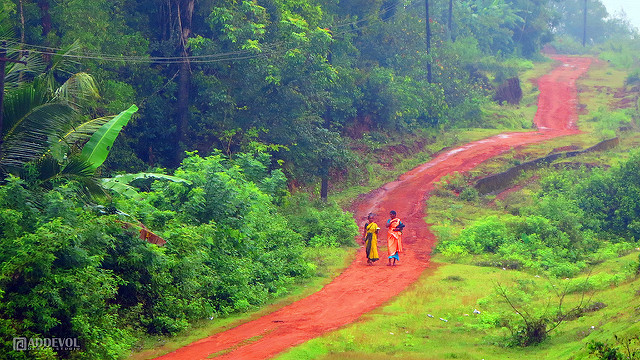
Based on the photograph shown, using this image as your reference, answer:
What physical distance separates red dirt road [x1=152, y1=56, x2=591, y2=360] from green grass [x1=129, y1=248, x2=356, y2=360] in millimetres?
197

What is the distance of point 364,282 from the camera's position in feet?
47.1

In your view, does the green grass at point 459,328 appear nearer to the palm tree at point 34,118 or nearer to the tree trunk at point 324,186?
the palm tree at point 34,118

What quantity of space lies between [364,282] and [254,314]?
3593 millimetres

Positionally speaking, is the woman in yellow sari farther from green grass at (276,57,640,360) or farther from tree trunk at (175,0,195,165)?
tree trunk at (175,0,195,165)

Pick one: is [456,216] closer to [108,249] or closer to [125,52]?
[125,52]

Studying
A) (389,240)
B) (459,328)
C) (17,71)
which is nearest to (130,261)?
(17,71)

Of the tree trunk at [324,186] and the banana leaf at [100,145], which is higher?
the banana leaf at [100,145]

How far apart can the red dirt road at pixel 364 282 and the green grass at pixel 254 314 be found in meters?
0.20

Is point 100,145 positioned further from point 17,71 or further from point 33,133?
point 17,71

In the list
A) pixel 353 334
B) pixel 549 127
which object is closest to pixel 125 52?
pixel 353 334

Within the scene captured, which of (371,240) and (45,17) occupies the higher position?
(45,17)

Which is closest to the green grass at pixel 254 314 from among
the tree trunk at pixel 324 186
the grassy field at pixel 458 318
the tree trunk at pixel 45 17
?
the grassy field at pixel 458 318

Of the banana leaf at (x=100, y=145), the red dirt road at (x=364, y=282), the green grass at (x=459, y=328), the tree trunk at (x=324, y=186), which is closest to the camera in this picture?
the green grass at (x=459, y=328)

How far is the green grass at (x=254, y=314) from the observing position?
9.41 m
